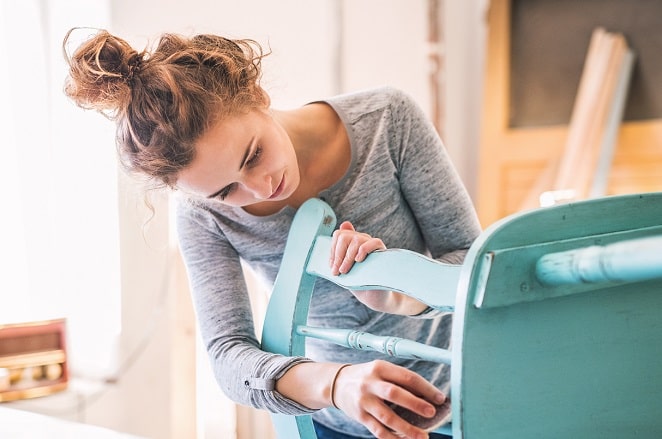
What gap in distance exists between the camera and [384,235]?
105 centimetres

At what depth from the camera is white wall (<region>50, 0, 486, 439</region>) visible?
154 centimetres

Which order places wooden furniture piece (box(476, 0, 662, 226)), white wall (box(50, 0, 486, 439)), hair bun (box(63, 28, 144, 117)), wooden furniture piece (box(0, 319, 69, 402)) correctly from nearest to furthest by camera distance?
1. hair bun (box(63, 28, 144, 117))
2. wooden furniture piece (box(0, 319, 69, 402))
3. white wall (box(50, 0, 486, 439))
4. wooden furniture piece (box(476, 0, 662, 226))

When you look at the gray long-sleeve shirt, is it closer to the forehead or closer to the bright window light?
the forehead

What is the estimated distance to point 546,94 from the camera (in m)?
2.88

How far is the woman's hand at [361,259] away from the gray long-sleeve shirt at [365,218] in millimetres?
123

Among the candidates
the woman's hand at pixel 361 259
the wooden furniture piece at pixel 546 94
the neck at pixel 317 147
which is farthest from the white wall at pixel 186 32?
the wooden furniture piece at pixel 546 94

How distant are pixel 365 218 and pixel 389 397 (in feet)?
1.45

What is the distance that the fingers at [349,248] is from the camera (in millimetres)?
772

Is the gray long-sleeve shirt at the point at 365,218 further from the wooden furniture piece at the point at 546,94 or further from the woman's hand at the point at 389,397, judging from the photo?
the wooden furniture piece at the point at 546,94

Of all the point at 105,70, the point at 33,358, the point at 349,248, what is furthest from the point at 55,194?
the point at 349,248

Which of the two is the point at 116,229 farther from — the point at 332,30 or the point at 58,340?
the point at 332,30

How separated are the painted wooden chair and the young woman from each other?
0.14 metres

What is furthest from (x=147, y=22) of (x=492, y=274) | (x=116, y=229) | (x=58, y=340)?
A: (x=492, y=274)

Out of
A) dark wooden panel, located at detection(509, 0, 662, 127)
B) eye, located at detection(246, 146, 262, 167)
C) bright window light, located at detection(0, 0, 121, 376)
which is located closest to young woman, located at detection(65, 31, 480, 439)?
eye, located at detection(246, 146, 262, 167)
